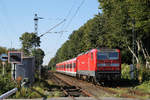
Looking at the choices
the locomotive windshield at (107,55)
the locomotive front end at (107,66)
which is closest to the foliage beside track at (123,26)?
the locomotive windshield at (107,55)

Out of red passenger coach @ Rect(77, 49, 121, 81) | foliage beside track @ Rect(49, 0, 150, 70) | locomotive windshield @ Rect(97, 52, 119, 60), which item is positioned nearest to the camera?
red passenger coach @ Rect(77, 49, 121, 81)

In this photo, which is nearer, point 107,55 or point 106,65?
point 106,65

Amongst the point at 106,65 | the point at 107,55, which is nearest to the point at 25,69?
the point at 106,65

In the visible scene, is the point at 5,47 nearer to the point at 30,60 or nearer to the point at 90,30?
the point at 30,60

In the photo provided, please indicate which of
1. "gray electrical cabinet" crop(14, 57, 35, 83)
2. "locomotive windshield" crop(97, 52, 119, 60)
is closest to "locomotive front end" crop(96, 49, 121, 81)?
"locomotive windshield" crop(97, 52, 119, 60)

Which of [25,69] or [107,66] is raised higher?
[107,66]

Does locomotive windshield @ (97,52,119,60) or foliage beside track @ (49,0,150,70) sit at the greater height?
foliage beside track @ (49,0,150,70)

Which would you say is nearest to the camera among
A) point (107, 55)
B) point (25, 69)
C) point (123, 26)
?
point (25, 69)

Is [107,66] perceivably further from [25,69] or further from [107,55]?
[25,69]

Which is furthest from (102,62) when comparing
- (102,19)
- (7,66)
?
(102,19)

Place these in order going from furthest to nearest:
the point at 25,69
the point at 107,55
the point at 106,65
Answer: the point at 107,55 → the point at 106,65 → the point at 25,69

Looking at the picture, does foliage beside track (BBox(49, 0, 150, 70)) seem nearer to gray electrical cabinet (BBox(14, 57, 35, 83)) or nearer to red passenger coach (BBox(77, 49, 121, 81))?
red passenger coach (BBox(77, 49, 121, 81))

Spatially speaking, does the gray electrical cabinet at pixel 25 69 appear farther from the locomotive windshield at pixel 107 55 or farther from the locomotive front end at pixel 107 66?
the locomotive windshield at pixel 107 55

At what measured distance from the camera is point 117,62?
22.5 m
